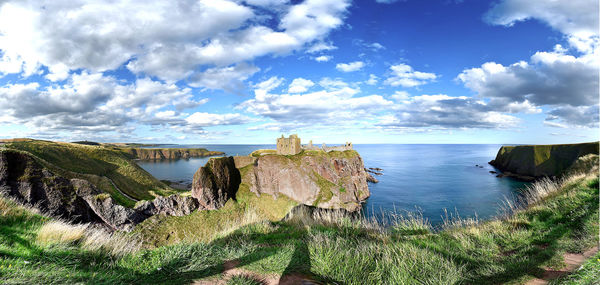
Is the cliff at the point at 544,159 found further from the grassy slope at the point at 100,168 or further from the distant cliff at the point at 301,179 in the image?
the grassy slope at the point at 100,168

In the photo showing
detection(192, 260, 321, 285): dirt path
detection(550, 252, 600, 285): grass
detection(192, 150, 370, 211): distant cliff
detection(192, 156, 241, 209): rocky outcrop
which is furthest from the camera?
detection(192, 150, 370, 211): distant cliff

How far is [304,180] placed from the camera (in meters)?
67.3

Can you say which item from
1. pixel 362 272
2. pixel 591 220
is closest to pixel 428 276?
pixel 362 272

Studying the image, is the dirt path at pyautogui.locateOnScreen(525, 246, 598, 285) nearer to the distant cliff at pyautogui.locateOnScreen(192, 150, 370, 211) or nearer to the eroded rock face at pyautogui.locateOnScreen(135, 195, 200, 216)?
the eroded rock face at pyautogui.locateOnScreen(135, 195, 200, 216)

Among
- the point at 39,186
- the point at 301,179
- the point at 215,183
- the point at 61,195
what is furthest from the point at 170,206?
the point at 301,179

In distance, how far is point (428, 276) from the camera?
5535 mm

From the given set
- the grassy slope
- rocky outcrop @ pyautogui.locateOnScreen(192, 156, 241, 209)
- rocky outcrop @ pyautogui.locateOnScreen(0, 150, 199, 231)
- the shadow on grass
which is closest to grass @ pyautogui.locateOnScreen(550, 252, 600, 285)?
the shadow on grass

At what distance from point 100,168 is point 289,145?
179ft

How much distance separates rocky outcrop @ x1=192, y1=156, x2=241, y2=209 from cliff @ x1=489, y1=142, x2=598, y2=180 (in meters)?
106

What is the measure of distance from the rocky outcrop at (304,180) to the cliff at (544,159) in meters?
72.4

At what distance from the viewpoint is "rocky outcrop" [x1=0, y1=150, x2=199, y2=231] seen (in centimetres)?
3366

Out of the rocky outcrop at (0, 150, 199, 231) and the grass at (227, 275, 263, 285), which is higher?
the grass at (227, 275, 263, 285)

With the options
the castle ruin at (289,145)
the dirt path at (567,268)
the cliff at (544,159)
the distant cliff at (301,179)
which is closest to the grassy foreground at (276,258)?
the dirt path at (567,268)

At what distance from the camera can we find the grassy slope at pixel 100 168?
51.2 metres
